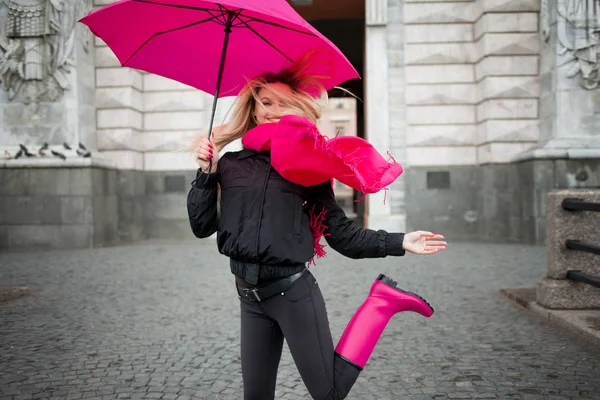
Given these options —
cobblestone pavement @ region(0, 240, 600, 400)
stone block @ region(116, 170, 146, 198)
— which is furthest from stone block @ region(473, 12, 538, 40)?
stone block @ region(116, 170, 146, 198)

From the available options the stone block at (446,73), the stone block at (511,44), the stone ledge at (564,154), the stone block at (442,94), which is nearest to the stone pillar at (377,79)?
the stone block at (442,94)

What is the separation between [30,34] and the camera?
10.9 m

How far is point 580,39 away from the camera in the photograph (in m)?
10.6

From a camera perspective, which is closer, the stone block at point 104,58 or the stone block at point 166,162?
the stone block at point 104,58

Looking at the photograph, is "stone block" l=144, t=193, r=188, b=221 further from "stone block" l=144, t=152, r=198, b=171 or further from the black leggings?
the black leggings

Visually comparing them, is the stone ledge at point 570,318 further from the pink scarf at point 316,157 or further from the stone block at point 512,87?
the stone block at point 512,87

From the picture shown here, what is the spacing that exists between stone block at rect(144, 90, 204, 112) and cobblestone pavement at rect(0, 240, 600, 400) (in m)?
5.59

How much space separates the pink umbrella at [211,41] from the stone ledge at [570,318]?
3156 millimetres

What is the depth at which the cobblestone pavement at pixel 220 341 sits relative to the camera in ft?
11.6

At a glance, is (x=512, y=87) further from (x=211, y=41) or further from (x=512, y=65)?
(x=211, y=41)

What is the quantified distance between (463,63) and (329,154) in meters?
11.4

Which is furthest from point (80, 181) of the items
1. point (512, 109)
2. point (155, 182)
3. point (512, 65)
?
point (512, 65)

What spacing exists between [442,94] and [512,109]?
5.18 ft

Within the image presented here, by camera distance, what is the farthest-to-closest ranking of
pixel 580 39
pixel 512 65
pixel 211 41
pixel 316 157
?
pixel 512 65
pixel 580 39
pixel 211 41
pixel 316 157
